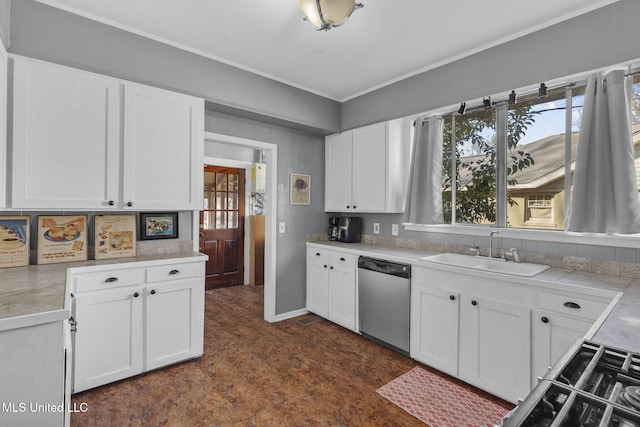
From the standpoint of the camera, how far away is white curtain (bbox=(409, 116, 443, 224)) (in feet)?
9.87

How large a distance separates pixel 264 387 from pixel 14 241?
197 cm

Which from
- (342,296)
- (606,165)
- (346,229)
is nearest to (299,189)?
(346,229)

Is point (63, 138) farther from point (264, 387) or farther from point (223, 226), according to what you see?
point (223, 226)

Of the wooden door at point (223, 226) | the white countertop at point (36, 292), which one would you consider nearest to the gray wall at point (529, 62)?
the white countertop at point (36, 292)

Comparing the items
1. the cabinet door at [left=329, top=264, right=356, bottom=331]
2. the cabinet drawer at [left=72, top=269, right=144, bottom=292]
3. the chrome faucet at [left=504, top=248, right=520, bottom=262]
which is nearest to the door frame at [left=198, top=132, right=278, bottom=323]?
the cabinet door at [left=329, top=264, right=356, bottom=331]

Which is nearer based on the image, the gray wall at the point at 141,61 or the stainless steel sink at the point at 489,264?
the gray wall at the point at 141,61

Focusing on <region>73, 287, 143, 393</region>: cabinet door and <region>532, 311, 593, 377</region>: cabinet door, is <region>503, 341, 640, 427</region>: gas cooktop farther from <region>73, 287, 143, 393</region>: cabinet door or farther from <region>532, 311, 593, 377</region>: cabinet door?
<region>73, 287, 143, 393</region>: cabinet door

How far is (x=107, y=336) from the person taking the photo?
2213 mm

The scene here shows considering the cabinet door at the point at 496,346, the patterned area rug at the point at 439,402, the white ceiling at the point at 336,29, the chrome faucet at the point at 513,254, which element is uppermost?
the white ceiling at the point at 336,29

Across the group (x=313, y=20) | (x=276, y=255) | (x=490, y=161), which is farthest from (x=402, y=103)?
(x=276, y=255)

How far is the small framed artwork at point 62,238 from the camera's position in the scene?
7.36 ft

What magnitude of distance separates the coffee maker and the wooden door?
6.94 ft

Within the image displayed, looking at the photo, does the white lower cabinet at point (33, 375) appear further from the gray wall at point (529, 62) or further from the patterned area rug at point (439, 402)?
the gray wall at point (529, 62)

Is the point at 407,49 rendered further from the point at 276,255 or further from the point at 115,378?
the point at 115,378
